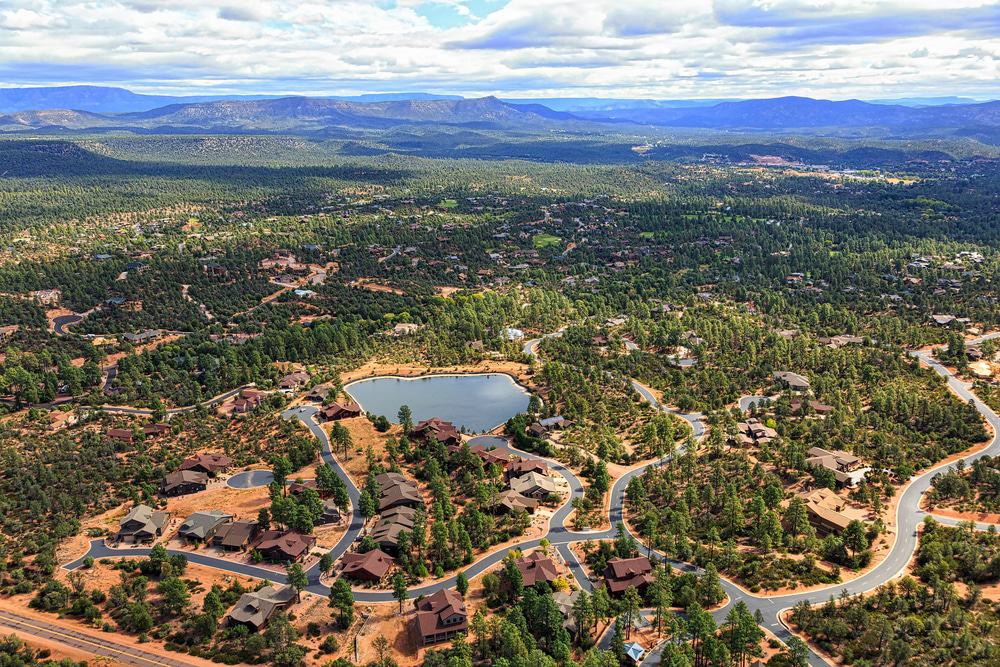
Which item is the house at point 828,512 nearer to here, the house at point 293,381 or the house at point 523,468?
the house at point 523,468

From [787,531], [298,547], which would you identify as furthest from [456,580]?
[787,531]

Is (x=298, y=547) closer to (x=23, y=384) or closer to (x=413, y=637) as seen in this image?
A: (x=413, y=637)

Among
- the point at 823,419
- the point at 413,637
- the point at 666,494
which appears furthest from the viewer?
the point at 823,419

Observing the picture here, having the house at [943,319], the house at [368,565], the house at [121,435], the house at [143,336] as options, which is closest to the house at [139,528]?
the house at [121,435]

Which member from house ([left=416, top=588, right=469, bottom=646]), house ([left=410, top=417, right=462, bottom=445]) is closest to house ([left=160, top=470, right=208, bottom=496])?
house ([left=410, top=417, right=462, bottom=445])

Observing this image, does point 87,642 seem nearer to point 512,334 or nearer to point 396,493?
point 396,493

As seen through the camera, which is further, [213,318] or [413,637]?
[213,318]
